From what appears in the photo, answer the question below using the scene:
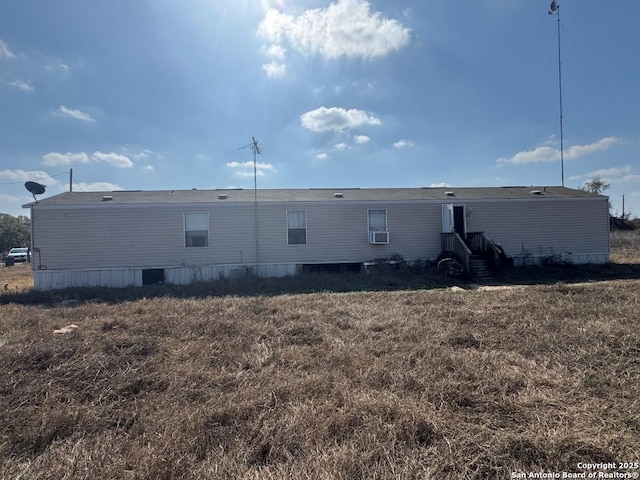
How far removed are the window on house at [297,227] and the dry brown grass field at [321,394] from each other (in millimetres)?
6532

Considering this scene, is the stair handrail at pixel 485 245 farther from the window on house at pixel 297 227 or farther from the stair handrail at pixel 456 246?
the window on house at pixel 297 227

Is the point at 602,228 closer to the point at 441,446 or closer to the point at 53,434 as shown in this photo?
the point at 441,446

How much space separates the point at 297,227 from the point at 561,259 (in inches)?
410

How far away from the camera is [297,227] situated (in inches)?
509

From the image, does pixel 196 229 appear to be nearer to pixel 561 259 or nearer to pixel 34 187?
pixel 34 187

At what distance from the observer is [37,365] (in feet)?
13.1

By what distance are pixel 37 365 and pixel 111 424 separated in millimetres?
1753

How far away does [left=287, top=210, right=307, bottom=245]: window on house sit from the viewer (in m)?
12.9

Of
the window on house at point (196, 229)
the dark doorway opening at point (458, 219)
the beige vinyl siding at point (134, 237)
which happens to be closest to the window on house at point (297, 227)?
the beige vinyl siding at point (134, 237)

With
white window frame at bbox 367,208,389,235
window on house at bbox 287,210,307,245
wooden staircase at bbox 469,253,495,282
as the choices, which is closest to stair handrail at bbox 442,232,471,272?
wooden staircase at bbox 469,253,495,282

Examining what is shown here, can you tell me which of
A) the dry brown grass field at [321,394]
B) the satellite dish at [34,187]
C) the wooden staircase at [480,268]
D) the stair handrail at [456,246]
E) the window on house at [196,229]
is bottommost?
the dry brown grass field at [321,394]

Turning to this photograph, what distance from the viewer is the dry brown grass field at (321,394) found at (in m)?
2.44

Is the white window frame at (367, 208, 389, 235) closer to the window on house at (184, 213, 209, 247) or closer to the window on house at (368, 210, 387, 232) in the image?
the window on house at (368, 210, 387, 232)

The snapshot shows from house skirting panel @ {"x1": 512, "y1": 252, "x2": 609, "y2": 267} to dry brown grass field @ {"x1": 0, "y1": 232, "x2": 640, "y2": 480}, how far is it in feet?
25.6
